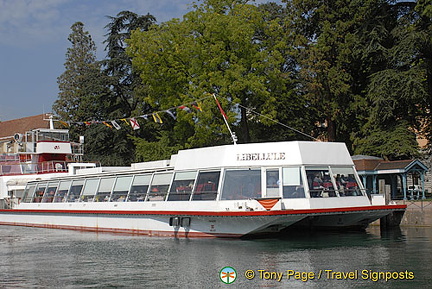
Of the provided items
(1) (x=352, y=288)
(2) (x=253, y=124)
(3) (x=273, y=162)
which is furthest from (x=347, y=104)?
(1) (x=352, y=288)

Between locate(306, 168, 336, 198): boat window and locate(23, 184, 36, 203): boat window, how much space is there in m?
21.2

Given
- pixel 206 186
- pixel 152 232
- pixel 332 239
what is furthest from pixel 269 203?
pixel 152 232

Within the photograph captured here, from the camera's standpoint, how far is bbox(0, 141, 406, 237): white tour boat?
2308cm

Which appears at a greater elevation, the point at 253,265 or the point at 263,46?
the point at 263,46

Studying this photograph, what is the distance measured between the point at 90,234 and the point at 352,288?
1771cm

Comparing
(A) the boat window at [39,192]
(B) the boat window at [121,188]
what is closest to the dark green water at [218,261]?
(B) the boat window at [121,188]

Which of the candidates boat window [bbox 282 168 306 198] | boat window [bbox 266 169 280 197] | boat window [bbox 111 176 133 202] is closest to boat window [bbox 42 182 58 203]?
boat window [bbox 111 176 133 202]

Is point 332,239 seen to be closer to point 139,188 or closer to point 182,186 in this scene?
point 182,186

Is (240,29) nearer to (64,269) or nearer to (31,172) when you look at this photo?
(31,172)

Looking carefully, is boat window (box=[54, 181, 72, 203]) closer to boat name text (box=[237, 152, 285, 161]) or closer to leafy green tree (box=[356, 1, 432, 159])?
boat name text (box=[237, 152, 285, 161])

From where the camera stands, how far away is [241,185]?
23.8m

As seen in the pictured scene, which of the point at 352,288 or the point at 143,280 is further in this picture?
the point at 143,280

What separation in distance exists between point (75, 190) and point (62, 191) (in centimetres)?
160

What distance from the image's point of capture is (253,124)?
4584cm
